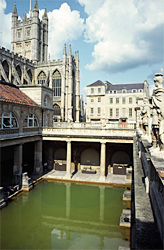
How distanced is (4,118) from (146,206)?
17.4 m

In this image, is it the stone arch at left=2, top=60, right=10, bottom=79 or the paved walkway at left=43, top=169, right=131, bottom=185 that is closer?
the paved walkway at left=43, top=169, right=131, bottom=185

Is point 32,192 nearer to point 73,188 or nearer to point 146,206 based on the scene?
point 73,188

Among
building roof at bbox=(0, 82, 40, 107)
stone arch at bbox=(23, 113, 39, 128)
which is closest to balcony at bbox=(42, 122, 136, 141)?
stone arch at bbox=(23, 113, 39, 128)

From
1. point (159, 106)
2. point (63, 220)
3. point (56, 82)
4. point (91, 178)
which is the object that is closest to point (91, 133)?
point (91, 178)

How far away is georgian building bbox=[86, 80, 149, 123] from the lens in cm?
5062

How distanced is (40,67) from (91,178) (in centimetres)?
4315

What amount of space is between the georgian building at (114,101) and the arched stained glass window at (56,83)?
29.3 ft

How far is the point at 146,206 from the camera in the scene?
5117 millimetres

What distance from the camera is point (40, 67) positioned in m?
58.2

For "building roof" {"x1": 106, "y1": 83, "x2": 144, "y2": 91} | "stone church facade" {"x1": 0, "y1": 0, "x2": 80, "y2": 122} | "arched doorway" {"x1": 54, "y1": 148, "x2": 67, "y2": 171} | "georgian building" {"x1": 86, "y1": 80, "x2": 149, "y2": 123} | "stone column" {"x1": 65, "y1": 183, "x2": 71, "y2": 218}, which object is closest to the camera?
"stone column" {"x1": 65, "y1": 183, "x2": 71, "y2": 218}

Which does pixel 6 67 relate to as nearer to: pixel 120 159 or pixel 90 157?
pixel 90 157

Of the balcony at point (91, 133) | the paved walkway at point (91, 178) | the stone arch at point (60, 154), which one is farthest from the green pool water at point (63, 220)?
the stone arch at point (60, 154)

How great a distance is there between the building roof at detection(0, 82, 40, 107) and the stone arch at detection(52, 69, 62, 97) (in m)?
30.7

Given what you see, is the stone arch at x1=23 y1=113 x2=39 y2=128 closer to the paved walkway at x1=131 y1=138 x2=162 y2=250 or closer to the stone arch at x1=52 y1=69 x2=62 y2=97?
the paved walkway at x1=131 y1=138 x2=162 y2=250
